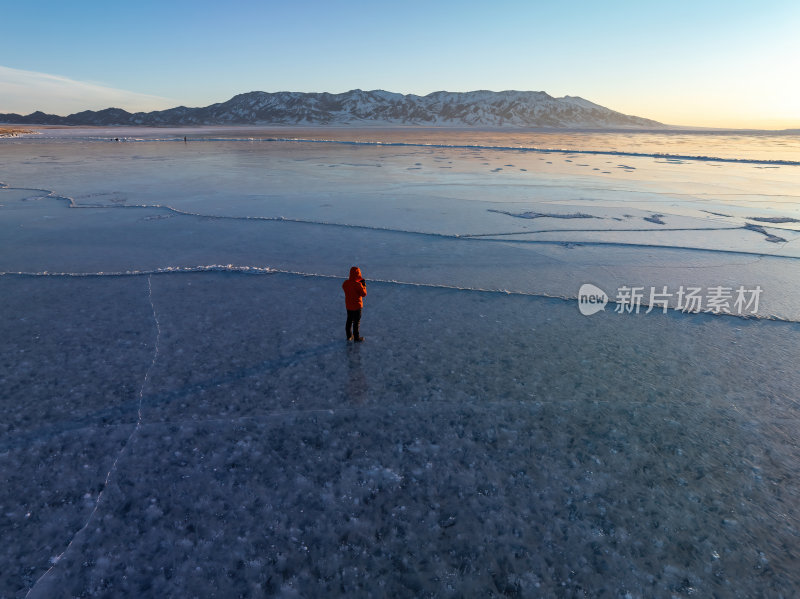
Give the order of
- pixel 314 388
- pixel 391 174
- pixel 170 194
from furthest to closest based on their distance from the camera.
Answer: pixel 391 174, pixel 170 194, pixel 314 388

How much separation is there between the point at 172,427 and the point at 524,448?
3144mm

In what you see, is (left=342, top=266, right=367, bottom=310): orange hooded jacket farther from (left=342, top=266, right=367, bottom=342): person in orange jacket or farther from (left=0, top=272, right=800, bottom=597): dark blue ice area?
(left=0, top=272, right=800, bottom=597): dark blue ice area

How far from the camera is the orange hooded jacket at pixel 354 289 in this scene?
4910 mm

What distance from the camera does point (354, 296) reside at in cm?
506

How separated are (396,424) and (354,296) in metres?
1.64

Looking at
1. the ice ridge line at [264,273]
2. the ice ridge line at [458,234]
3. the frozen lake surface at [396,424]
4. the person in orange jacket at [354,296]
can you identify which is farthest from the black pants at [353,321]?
the ice ridge line at [458,234]

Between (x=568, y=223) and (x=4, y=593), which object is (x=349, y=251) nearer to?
(x=568, y=223)

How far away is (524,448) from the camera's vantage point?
3.77 meters

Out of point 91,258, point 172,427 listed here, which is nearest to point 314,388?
point 172,427

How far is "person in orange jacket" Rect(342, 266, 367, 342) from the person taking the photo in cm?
493

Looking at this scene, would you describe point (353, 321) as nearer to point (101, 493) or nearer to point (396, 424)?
point (396, 424)

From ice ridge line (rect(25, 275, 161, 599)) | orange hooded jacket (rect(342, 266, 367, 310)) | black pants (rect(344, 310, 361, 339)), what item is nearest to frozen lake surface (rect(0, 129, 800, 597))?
ice ridge line (rect(25, 275, 161, 599))

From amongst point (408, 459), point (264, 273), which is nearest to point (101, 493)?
point (408, 459)

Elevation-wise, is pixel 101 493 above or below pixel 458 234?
below
